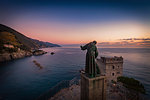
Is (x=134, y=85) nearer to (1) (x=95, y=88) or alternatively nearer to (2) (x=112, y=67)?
(2) (x=112, y=67)

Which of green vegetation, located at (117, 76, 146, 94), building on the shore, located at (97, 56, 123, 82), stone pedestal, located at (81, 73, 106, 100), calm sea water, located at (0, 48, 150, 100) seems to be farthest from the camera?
building on the shore, located at (97, 56, 123, 82)

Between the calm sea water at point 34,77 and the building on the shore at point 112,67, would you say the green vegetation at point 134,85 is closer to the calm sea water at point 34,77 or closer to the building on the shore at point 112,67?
the building on the shore at point 112,67

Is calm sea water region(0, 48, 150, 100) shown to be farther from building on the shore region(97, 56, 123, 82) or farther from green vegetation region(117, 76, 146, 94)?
building on the shore region(97, 56, 123, 82)

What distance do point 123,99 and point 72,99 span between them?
366 inches

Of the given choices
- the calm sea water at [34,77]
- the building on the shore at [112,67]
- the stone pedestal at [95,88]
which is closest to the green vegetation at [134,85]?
the building on the shore at [112,67]

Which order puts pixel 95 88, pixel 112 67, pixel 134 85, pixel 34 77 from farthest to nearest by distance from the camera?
pixel 34 77 < pixel 112 67 < pixel 134 85 < pixel 95 88

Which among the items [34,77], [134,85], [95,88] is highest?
[95,88]

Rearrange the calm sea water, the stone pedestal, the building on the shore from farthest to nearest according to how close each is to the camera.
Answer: the building on the shore
the calm sea water
the stone pedestal

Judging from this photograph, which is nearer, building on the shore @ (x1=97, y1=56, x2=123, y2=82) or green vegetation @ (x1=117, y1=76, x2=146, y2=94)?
green vegetation @ (x1=117, y1=76, x2=146, y2=94)

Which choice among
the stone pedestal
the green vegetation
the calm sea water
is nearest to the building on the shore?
the green vegetation

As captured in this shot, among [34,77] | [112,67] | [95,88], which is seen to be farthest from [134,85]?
[34,77]

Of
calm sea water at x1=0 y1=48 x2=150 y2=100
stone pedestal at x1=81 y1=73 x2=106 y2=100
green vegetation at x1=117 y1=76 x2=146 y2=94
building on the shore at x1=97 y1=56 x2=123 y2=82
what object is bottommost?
calm sea water at x1=0 y1=48 x2=150 y2=100

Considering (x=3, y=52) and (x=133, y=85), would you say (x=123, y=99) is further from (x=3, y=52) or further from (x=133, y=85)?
(x=3, y=52)

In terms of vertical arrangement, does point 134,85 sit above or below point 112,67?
below
